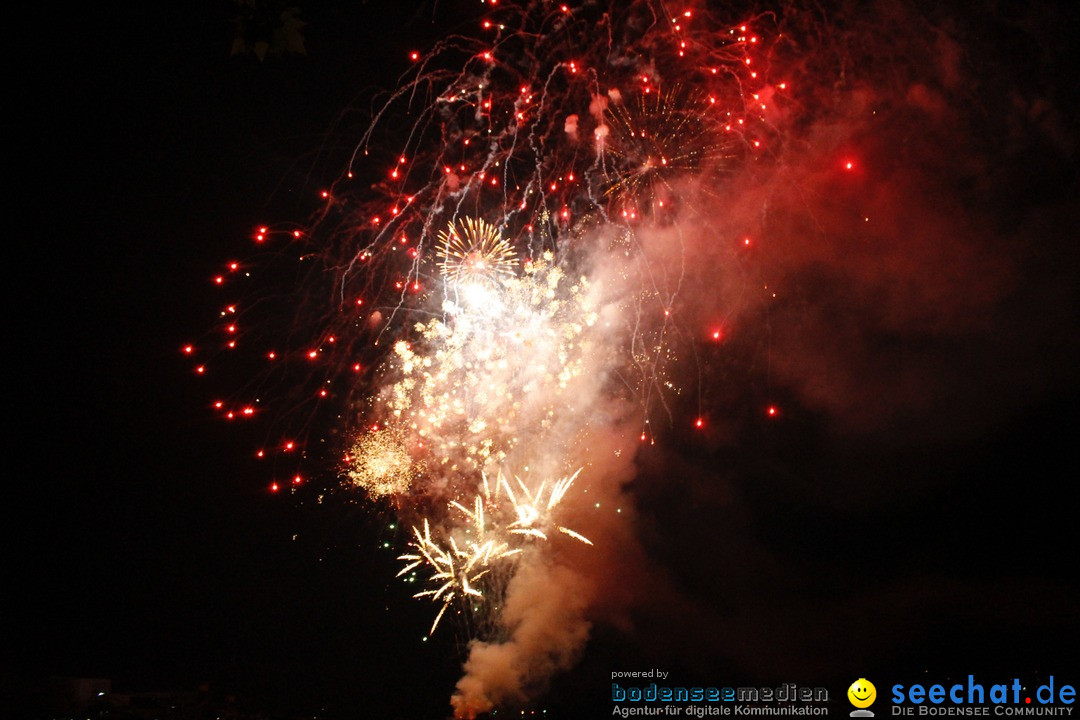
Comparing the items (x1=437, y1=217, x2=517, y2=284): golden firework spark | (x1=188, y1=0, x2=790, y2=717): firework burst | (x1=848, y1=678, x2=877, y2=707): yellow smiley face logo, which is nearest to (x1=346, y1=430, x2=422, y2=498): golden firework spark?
(x1=188, y1=0, x2=790, y2=717): firework burst

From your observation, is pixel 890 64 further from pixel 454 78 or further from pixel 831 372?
pixel 454 78

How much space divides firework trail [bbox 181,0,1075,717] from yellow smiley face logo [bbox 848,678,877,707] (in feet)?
10.7

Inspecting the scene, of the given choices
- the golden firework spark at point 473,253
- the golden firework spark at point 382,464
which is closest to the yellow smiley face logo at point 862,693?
the golden firework spark at point 382,464

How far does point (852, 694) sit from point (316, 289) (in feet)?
27.9

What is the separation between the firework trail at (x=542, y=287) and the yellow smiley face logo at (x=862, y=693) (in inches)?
129

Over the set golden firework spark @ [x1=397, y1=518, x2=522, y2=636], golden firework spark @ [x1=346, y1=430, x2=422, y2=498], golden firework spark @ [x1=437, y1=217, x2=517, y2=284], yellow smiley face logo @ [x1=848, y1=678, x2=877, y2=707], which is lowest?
yellow smiley face logo @ [x1=848, y1=678, x2=877, y2=707]

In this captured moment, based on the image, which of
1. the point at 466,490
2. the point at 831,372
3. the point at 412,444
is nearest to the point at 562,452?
the point at 466,490

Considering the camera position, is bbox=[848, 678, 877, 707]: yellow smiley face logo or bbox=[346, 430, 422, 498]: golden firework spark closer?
bbox=[848, 678, 877, 707]: yellow smiley face logo

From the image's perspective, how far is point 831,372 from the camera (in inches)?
297

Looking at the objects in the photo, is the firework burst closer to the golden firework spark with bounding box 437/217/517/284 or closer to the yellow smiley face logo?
the golden firework spark with bounding box 437/217/517/284

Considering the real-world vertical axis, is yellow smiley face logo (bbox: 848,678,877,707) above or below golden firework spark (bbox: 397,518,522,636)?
below

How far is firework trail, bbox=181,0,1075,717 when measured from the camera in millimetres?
6203

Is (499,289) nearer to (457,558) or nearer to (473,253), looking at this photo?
(473,253)

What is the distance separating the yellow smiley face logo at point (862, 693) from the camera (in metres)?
6.79
